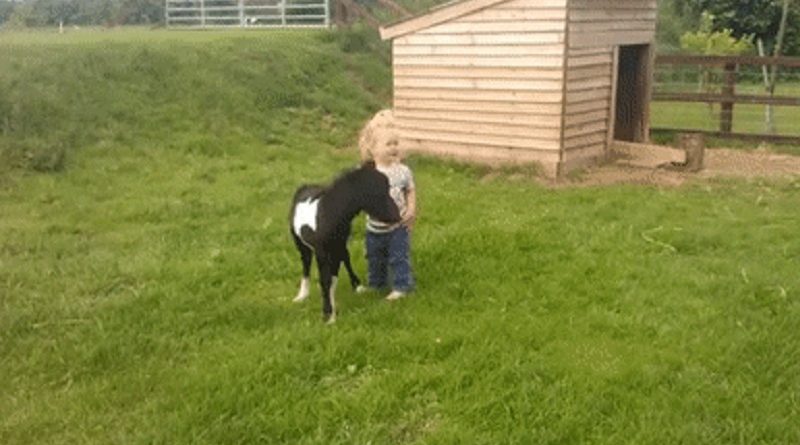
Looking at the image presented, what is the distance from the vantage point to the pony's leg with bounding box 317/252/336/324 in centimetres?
568

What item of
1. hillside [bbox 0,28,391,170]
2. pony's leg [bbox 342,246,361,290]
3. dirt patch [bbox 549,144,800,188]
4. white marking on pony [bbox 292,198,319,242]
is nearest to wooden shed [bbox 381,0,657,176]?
dirt patch [bbox 549,144,800,188]

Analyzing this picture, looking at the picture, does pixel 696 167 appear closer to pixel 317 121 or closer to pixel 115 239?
pixel 317 121

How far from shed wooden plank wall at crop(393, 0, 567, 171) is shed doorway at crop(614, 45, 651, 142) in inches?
119

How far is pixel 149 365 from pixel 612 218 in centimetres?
538

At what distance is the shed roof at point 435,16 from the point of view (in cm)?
1191

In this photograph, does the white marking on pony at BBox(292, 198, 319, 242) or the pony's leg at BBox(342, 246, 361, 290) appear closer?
the white marking on pony at BBox(292, 198, 319, 242)

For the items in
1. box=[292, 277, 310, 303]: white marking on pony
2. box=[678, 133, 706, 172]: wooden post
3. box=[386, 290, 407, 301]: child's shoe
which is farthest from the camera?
box=[678, 133, 706, 172]: wooden post

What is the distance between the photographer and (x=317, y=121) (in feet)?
49.5

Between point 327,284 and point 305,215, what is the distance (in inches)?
22.0

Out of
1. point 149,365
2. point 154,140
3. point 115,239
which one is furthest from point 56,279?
point 154,140

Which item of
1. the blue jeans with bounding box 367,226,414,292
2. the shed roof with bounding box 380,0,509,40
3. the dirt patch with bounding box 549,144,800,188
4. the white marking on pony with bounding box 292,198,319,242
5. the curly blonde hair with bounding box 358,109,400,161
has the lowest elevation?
the dirt patch with bounding box 549,144,800,188

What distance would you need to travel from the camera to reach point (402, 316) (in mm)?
5754

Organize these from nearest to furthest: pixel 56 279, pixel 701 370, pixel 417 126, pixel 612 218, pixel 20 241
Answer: pixel 701 370, pixel 56 279, pixel 20 241, pixel 612 218, pixel 417 126

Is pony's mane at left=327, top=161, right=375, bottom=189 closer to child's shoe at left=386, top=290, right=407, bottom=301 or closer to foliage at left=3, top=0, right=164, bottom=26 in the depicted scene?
child's shoe at left=386, top=290, right=407, bottom=301
